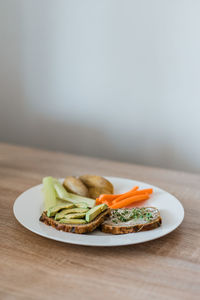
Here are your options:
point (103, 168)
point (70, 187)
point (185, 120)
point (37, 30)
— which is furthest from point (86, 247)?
point (37, 30)

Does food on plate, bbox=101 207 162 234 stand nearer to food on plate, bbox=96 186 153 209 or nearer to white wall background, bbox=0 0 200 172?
food on plate, bbox=96 186 153 209

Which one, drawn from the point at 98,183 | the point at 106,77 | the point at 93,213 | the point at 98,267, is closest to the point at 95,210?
the point at 93,213

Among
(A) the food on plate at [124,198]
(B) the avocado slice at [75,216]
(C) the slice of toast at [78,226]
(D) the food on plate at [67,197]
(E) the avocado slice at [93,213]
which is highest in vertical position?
(E) the avocado slice at [93,213]

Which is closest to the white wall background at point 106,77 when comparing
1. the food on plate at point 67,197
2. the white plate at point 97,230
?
the white plate at point 97,230

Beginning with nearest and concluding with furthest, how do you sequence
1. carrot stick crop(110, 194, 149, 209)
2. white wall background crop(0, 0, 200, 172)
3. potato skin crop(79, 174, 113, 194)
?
1. carrot stick crop(110, 194, 149, 209)
2. potato skin crop(79, 174, 113, 194)
3. white wall background crop(0, 0, 200, 172)

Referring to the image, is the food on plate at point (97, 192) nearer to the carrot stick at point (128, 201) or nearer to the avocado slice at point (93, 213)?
the carrot stick at point (128, 201)

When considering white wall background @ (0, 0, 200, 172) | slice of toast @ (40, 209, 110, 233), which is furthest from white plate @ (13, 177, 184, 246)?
white wall background @ (0, 0, 200, 172)

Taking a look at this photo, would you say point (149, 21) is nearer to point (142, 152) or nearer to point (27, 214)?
point (142, 152)
